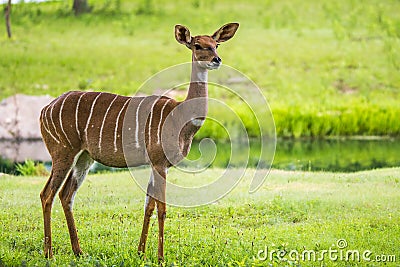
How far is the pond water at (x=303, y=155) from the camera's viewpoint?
1305 cm

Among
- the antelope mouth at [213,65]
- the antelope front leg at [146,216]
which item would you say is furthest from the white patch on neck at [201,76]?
the antelope front leg at [146,216]

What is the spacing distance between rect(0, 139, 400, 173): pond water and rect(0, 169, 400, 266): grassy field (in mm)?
2391

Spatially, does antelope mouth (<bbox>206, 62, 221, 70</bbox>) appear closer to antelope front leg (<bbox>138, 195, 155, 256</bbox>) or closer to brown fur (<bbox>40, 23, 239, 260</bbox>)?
brown fur (<bbox>40, 23, 239, 260</bbox>)

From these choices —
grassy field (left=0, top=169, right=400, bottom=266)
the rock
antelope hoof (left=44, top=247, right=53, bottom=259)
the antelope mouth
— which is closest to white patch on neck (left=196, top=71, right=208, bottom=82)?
the antelope mouth

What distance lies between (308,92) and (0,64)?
342 inches

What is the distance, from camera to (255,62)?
71.2 ft

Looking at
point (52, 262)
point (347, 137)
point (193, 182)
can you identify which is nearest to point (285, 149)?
point (347, 137)
